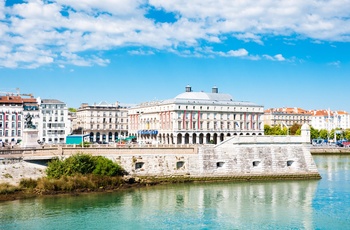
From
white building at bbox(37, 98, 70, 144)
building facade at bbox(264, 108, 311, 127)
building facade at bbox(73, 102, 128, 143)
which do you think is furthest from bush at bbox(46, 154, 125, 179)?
building facade at bbox(264, 108, 311, 127)

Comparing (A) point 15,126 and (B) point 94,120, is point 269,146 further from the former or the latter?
(B) point 94,120

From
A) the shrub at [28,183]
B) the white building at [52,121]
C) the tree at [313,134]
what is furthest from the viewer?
the tree at [313,134]

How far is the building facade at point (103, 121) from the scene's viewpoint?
11688cm

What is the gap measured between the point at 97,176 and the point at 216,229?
1652 cm

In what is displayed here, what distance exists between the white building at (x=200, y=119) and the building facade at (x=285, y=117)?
52334mm

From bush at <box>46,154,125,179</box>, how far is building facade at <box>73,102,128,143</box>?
2729 inches

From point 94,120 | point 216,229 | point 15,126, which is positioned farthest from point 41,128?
point 216,229

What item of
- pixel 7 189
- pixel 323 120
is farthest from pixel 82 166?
pixel 323 120

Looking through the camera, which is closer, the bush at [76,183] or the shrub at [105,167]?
the bush at [76,183]

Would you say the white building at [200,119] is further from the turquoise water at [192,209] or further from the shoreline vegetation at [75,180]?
the turquoise water at [192,209]

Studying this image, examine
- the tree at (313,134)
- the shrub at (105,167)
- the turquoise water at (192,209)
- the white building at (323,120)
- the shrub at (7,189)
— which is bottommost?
the turquoise water at (192,209)

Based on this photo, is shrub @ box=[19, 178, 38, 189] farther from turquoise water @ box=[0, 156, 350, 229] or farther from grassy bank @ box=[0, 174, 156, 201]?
turquoise water @ box=[0, 156, 350, 229]

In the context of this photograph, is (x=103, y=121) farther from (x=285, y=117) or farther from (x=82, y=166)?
(x=82, y=166)

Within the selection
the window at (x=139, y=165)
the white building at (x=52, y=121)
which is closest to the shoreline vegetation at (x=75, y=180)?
the window at (x=139, y=165)
